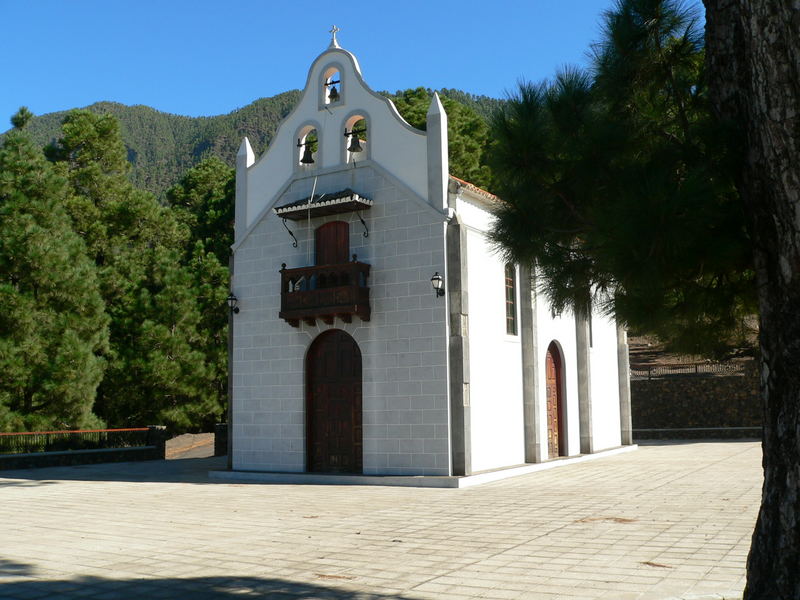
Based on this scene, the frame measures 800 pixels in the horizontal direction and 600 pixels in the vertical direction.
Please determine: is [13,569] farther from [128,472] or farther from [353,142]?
[128,472]

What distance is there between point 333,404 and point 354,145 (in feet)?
18.3

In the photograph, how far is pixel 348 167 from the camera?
55.1 ft

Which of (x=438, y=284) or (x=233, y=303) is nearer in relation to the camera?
(x=438, y=284)

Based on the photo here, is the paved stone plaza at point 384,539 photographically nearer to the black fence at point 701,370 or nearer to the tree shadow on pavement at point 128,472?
the tree shadow on pavement at point 128,472

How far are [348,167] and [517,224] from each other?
11491 millimetres

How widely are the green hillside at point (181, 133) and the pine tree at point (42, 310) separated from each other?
275 ft

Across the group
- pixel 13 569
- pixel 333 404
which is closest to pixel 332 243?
pixel 333 404

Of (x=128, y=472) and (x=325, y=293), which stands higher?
(x=325, y=293)

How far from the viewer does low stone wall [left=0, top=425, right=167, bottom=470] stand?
62.7 feet

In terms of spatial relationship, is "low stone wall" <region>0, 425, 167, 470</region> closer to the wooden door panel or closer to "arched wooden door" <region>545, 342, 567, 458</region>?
the wooden door panel

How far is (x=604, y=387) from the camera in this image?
22.6 m

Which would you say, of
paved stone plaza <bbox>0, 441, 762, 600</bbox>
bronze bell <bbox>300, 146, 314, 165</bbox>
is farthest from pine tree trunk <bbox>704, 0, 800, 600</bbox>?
bronze bell <bbox>300, 146, 314, 165</bbox>

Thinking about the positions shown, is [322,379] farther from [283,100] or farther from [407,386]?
[283,100]

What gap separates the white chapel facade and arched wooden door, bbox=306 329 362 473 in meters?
0.03
